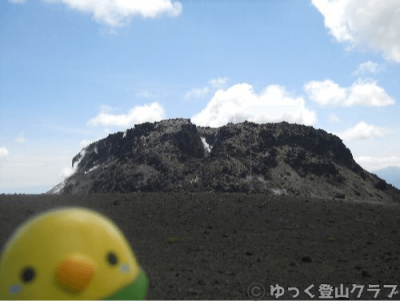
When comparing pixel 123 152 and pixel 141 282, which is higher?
pixel 123 152

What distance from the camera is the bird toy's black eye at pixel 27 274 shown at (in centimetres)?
450

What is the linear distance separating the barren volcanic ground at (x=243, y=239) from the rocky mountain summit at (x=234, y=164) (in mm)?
34140

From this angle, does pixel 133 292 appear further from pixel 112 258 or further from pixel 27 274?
pixel 27 274

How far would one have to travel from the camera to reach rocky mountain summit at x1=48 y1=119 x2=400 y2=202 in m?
54.7

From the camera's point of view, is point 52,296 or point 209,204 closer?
point 52,296

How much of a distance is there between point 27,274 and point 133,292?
4.38 ft

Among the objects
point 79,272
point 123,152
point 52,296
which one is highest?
point 123,152

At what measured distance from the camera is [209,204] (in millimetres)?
16469

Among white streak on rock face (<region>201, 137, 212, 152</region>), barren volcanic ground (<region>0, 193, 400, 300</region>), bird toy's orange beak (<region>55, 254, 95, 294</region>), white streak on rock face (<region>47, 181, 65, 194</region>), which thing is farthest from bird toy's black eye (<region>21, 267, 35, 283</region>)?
white streak on rock face (<region>47, 181, 65, 194</region>)

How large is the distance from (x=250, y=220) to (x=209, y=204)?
2.31m

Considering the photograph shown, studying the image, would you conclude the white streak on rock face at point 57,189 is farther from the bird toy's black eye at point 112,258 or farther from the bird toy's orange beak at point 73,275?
the bird toy's orange beak at point 73,275

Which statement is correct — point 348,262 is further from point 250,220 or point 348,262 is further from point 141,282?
point 141,282

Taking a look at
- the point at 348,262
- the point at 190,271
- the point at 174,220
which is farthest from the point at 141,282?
the point at 174,220

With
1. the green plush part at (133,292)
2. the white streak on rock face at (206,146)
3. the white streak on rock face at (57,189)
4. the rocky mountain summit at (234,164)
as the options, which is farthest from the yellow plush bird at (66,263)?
the white streak on rock face at (57,189)
